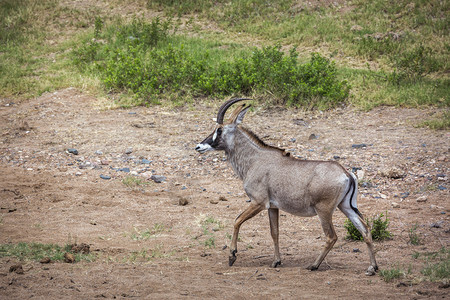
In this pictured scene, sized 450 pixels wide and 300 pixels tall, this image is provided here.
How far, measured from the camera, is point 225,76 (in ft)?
43.5

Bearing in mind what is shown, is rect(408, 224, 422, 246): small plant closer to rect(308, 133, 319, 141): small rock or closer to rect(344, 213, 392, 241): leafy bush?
rect(344, 213, 392, 241): leafy bush

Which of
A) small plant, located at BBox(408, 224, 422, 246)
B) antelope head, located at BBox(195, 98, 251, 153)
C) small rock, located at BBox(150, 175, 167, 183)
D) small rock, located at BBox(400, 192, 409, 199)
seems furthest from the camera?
small rock, located at BBox(150, 175, 167, 183)

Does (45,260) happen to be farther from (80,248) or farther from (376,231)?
(376,231)

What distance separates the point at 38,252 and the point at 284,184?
3.19m

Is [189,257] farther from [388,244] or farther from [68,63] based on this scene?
[68,63]

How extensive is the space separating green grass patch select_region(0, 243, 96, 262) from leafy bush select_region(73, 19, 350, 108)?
7.19 metres

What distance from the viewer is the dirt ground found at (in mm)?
5430

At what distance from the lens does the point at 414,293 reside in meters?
5.05

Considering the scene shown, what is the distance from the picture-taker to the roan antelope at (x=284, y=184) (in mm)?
5883

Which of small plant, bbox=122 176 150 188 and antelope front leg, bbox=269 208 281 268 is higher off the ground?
antelope front leg, bbox=269 208 281 268

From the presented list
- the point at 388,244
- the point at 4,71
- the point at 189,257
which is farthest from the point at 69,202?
the point at 4,71

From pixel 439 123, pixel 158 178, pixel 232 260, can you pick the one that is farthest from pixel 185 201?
pixel 439 123

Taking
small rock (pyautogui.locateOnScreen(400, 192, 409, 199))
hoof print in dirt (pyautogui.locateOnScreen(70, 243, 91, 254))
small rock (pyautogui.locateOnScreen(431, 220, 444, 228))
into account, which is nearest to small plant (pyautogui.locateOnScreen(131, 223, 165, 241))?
hoof print in dirt (pyautogui.locateOnScreen(70, 243, 91, 254))

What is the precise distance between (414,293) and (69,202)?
5722mm
